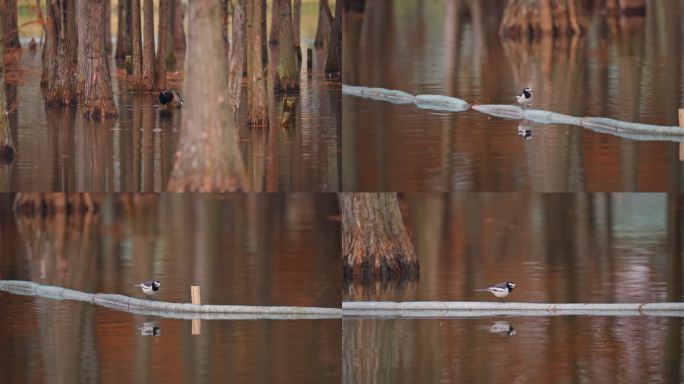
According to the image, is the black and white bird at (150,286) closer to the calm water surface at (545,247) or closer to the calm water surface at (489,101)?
the calm water surface at (545,247)

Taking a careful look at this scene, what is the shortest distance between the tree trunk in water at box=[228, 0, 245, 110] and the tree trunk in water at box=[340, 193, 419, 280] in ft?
3.81

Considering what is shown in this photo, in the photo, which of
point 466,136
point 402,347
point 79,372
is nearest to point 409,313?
point 402,347

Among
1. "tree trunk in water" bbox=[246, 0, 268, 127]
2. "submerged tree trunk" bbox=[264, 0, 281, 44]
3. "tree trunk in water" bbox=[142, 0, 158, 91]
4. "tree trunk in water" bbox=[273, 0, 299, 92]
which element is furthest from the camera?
"submerged tree trunk" bbox=[264, 0, 281, 44]

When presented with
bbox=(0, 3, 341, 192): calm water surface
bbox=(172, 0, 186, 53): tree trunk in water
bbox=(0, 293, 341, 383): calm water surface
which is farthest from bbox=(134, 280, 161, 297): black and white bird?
bbox=(172, 0, 186, 53): tree trunk in water

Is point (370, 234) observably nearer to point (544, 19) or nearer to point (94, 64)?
point (94, 64)

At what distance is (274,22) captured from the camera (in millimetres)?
15672

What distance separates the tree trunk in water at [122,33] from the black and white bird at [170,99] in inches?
161

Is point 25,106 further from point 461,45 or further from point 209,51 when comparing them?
point 461,45

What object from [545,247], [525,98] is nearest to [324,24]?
[525,98]

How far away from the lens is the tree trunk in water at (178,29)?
15.8 metres

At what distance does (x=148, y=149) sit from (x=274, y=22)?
5578 millimetres

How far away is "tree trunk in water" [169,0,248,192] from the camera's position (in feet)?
32.4

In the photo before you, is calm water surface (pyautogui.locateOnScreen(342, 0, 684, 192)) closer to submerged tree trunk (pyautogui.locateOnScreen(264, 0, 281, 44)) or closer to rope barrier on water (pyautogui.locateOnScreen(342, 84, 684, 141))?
rope barrier on water (pyautogui.locateOnScreen(342, 84, 684, 141))

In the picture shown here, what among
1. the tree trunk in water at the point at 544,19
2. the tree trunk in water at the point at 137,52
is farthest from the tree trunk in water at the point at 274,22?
the tree trunk in water at the point at 544,19
